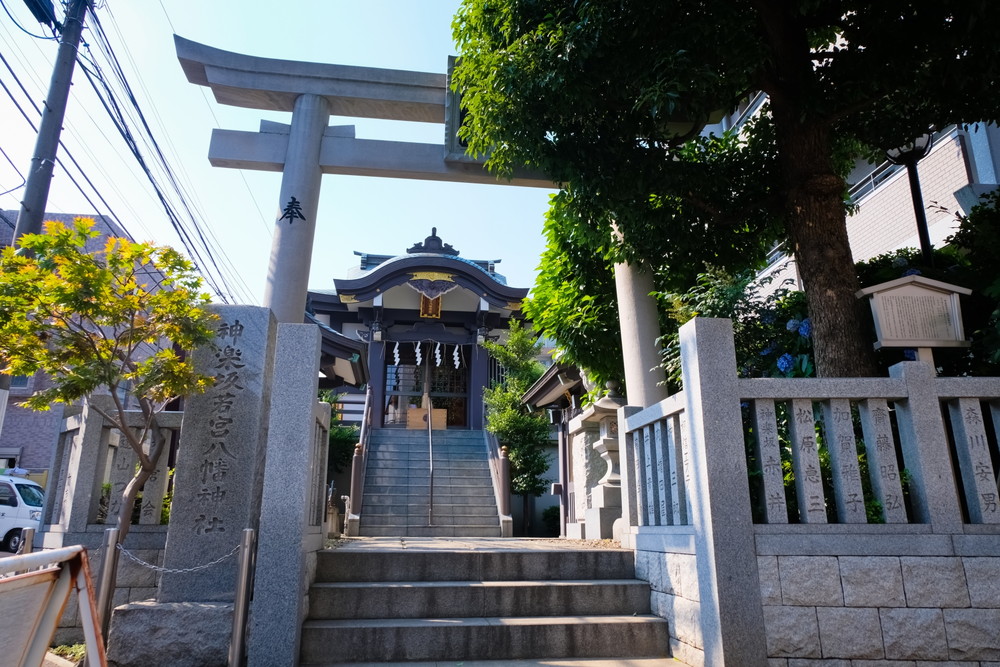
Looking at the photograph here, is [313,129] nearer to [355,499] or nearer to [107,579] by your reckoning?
Answer: [107,579]

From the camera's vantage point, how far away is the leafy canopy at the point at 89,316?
455 cm

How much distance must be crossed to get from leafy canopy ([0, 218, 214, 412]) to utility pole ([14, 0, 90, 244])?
8.70ft

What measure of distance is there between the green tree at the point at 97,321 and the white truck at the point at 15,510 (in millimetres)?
12516

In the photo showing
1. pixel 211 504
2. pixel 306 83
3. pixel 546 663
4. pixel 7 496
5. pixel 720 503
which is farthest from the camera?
pixel 7 496

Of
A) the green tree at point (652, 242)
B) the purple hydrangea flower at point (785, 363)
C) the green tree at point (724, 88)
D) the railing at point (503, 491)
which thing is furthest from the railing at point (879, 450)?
the railing at point (503, 491)

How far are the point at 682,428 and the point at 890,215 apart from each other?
784cm

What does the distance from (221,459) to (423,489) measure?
29.4 ft

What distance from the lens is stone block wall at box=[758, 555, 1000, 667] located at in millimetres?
4023

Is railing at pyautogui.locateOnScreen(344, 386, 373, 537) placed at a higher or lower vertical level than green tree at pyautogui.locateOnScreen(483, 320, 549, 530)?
lower

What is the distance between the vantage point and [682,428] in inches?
193

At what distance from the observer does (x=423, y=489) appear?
537 inches

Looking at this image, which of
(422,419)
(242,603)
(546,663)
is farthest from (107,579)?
(422,419)

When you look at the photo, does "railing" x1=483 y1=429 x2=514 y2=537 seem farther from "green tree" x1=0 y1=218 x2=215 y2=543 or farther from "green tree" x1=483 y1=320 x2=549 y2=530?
"green tree" x1=0 y1=218 x2=215 y2=543

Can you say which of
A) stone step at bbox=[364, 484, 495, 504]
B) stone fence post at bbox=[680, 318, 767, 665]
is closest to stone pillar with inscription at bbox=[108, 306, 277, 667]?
stone fence post at bbox=[680, 318, 767, 665]
